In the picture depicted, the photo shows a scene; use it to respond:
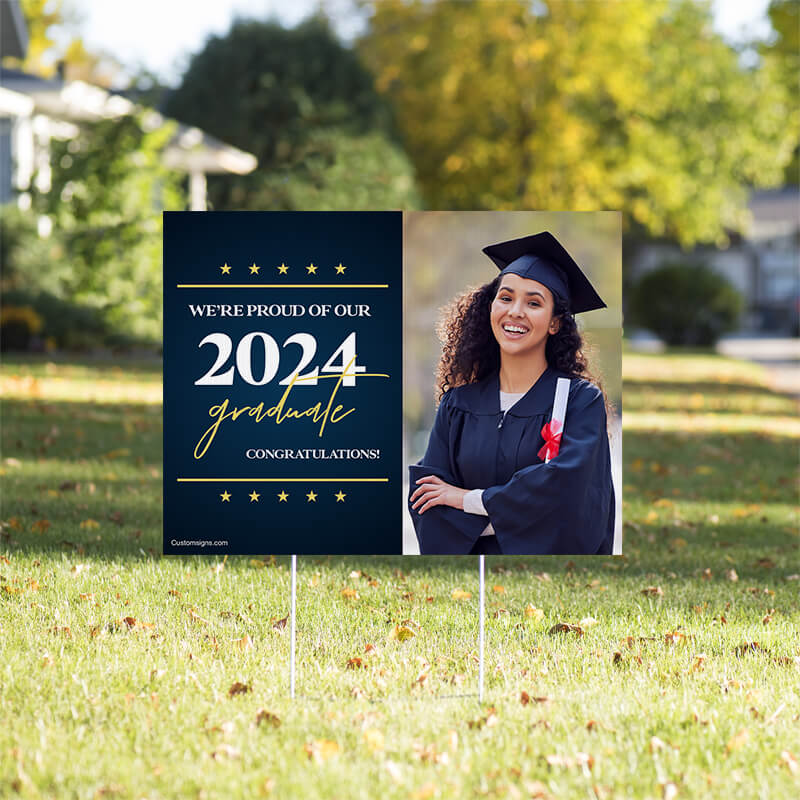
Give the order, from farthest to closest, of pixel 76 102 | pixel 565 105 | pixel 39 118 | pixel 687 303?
pixel 687 303 → pixel 565 105 → pixel 39 118 → pixel 76 102

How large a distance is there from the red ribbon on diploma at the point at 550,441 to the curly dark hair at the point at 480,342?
0.22 metres

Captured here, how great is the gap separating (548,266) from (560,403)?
20.8 inches

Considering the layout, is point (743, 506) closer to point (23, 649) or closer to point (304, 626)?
point (304, 626)

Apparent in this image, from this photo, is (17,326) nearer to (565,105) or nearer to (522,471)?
(522,471)

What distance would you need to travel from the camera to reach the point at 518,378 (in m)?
4.83

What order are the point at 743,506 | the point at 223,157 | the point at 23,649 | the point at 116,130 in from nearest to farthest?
the point at 23,649 → the point at 743,506 → the point at 116,130 → the point at 223,157

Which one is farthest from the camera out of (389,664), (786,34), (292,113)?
(292,113)

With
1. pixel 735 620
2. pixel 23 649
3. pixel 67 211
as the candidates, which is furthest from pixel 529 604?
pixel 67 211

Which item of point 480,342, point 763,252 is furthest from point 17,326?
point 763,252

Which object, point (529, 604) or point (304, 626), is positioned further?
point (529, 604)

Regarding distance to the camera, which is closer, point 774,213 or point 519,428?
point 519,428

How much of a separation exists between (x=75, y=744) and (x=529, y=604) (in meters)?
2.74

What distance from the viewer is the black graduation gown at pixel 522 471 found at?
4.73 m

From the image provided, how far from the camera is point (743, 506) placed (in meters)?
9.31
